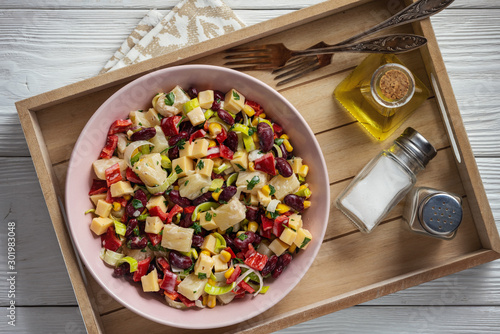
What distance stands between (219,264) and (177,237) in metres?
0.21

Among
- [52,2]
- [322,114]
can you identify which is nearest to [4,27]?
[52,2]

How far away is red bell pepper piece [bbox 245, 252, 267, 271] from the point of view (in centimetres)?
173

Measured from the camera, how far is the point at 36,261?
2115 mm

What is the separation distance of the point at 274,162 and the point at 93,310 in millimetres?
1029

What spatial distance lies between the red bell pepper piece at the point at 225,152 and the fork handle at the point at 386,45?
60 centimetres

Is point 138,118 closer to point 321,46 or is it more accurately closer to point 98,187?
point 98,187

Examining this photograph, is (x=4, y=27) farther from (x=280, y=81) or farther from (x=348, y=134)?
(x=348, y=134)

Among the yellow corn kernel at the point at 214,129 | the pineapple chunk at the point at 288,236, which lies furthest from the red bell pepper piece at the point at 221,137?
the pineapple chunk at the point at 288,236

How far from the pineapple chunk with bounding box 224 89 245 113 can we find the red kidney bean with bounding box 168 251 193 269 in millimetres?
662

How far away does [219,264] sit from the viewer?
5.68 ft

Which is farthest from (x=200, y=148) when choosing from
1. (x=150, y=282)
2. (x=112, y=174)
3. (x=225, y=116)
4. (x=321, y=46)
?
(x=321, y=46)

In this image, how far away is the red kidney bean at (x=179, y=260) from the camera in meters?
1.69

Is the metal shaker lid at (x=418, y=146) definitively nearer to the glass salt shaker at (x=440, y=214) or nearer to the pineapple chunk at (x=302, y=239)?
the glass salt shaker at (x=440, y=214)

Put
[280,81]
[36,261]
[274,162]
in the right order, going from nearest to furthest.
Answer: [274,162]
[280,81]
[36,261]
